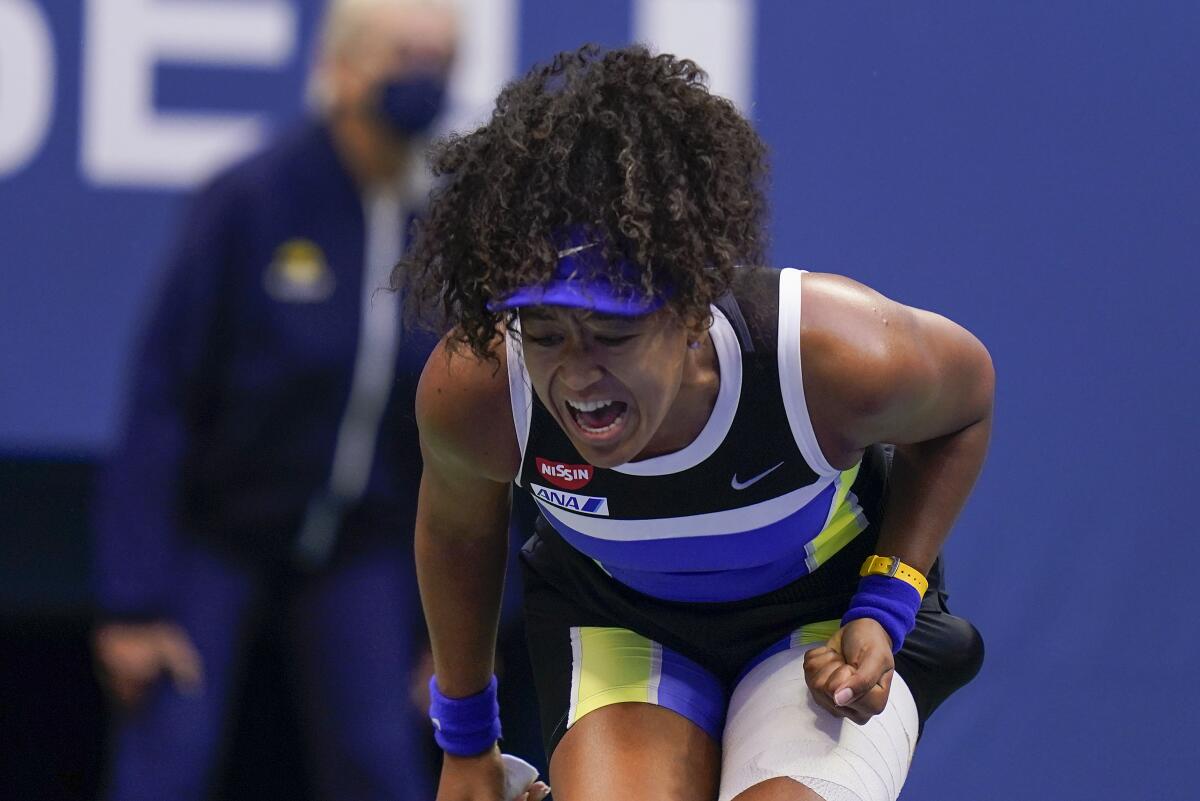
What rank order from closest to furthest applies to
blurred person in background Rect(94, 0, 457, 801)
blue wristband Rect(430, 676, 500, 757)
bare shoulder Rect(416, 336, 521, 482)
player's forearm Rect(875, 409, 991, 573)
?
bare shoulder Rect(416, 336, 521, 482) < player's forearm Rect(875, 409, 991, 573) < blue wristband Rect(430, 676, 500, 757) < blurred person in background Rect(94, 0, 457, 801)

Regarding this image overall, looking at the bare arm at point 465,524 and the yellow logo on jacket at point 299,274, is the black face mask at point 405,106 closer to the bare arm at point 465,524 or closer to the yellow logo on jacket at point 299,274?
the yellow logo on jacket at point 299,274

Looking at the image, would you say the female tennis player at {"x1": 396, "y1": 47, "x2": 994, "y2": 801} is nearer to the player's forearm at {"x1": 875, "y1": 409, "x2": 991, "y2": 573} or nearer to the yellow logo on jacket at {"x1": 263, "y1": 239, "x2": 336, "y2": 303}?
the player's forearm at {"x1": 875, "y1": 409, "x2": 991, "y2": 573}

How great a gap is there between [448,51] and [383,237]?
40 centimetres

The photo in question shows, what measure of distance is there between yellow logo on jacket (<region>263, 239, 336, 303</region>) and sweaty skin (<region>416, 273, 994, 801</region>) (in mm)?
1304

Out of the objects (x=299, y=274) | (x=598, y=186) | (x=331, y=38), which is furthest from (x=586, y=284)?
(x=331, y=38)

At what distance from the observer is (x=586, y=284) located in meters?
1.62

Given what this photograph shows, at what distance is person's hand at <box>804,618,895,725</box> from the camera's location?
5.95 ft

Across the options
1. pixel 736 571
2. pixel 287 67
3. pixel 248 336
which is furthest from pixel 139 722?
pixel 736 571

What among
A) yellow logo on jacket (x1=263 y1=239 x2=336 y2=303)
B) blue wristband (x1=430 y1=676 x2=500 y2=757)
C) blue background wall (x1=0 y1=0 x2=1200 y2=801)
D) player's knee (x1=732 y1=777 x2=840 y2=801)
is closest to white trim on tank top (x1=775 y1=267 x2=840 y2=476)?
player's knee (x1=732 y1=777 x2=840 y2=801)

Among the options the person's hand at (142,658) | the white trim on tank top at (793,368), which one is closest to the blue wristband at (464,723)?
the white trim on tank top at (793,368)

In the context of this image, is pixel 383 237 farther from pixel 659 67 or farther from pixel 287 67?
pixel 659 67

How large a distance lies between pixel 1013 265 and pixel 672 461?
1.74m

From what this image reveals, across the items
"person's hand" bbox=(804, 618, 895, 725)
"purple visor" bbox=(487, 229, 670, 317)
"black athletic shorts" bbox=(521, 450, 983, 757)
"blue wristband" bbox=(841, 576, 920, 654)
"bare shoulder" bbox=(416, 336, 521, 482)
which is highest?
"purple visor" bbox=(487, 229, 670, 317)

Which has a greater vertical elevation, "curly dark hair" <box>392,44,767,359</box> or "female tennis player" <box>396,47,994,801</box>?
"curly dark hair" <box>392,44,767,359</box>
